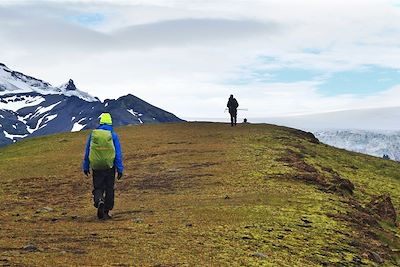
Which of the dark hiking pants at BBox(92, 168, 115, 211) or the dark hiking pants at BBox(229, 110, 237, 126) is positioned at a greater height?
the dark hiking pants at BBox(229, 110, 237, 126)

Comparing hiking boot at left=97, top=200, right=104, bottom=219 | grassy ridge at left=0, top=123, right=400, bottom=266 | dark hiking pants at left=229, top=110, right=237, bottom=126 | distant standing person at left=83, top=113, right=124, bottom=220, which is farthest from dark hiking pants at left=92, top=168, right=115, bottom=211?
dark hiking pants at left=229, top=110, right=237, bottom=126

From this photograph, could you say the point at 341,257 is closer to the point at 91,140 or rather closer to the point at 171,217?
the point at 171,217

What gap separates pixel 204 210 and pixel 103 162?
14.6ft

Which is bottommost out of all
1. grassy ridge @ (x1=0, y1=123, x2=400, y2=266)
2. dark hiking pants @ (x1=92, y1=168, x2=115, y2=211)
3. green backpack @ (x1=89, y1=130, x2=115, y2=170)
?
grassy ridge @ (x1=0, y1=123, x2=400, y2=266)

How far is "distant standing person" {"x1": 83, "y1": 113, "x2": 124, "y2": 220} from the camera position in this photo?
840 inches

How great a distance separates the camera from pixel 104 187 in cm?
2169

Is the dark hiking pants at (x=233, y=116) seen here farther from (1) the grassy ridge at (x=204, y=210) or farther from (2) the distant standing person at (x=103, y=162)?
(2) the distant standing person at (x=103, y=162)

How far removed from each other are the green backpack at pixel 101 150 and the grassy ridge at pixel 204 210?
7.17ft

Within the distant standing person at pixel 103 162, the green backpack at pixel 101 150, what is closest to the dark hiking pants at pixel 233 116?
the distant standing person at pixel 103 162

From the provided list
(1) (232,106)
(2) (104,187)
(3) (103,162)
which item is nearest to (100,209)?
(2) (104,187)

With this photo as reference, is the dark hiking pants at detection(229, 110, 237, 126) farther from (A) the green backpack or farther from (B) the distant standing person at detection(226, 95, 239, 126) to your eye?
(A) the green backpack

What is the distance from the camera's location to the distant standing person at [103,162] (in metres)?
21.3

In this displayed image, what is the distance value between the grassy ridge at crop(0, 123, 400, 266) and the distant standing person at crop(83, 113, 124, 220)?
2.50 ft

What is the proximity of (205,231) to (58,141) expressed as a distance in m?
43.5
